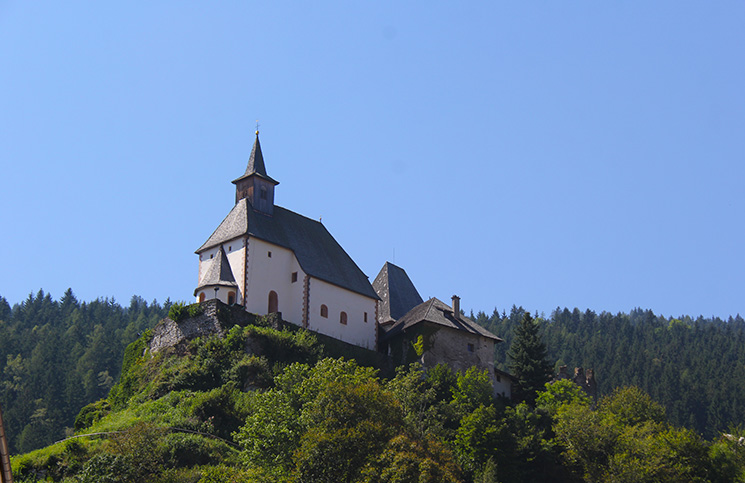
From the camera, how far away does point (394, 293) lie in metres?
67.8

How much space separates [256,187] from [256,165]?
2169mm

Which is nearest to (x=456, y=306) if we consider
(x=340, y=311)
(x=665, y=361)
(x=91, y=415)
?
(x=340, y=311)

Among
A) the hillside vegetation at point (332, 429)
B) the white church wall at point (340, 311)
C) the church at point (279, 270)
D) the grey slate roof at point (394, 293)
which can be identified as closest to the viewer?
the hillside vegetation at point (332, 429)

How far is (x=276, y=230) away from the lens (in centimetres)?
5959

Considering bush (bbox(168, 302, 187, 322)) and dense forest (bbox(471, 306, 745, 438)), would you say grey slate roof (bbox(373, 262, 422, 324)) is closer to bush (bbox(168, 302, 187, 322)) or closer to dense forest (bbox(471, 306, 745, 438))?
bush (bbox(168, 302, 187, 322))

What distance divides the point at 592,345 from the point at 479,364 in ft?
278

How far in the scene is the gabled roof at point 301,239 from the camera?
5781 cm

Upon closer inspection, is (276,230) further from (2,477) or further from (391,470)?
(2,477)

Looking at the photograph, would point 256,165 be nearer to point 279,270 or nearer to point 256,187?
point 256,187

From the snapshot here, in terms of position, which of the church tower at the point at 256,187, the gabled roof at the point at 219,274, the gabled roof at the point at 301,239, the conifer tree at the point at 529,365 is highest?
the church tower at the point at 256,187

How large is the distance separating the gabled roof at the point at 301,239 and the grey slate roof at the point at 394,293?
10.9 feet

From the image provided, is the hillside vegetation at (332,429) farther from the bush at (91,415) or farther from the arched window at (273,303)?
the arched window at (273,303)

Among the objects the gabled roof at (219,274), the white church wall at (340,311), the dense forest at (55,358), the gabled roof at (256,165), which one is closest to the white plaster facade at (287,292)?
the white church wall at (340,311)

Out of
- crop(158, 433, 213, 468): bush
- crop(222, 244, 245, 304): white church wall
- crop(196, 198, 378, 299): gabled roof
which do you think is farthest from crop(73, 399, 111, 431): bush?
crop(158, 433, 213, 468): bush
